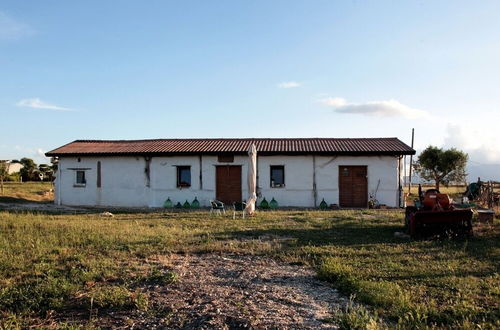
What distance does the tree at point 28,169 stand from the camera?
39.3 m

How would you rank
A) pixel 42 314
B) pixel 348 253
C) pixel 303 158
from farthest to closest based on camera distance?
pixel 303 158 < pixel 348 253 < pixel 42 314

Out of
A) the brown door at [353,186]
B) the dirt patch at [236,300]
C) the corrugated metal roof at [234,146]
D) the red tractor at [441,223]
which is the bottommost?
the dirt patch at [236,300]

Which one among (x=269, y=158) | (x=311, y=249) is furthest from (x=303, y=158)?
(x=311, y=249)

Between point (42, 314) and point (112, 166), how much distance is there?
1655 centimetres

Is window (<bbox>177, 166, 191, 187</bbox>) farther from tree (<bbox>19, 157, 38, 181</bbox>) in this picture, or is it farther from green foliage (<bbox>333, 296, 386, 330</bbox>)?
tree (<bbox>19, 157, 38, 181</bbox>)

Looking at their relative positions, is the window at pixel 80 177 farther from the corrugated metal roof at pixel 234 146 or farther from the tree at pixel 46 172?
the tree at pixel 46 172

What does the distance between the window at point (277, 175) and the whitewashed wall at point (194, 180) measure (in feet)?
0.84

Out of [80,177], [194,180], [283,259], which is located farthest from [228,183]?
[283,259]

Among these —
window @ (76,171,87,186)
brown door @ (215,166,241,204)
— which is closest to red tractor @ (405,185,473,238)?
brown door @ (215,166,241,204)

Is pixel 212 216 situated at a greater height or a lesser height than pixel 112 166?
lesser

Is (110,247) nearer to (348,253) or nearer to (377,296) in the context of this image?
(348,253)

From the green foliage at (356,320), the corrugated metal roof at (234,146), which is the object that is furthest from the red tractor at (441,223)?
the corrugated metal roof at (234,146)

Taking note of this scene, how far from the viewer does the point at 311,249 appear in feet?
27.9

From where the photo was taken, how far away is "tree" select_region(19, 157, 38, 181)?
39.3 metres
